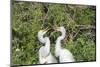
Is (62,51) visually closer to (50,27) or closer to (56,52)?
(56,52)

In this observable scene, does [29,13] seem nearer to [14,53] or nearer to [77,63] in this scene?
[14,53]

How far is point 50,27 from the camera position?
235 cm

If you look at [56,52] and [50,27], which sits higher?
[50,27]

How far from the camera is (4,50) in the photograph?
85.4 inches

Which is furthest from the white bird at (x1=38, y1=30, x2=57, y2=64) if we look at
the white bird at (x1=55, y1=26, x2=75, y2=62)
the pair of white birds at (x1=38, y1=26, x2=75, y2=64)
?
the white bird at (x1=55, y1=26, x2=75, y2=62)

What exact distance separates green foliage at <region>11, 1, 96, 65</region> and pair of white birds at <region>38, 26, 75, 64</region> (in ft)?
0.14

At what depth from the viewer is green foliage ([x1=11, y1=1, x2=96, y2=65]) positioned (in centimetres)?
221

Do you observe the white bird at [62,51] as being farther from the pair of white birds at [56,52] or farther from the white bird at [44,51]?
the white bird at [44,51]

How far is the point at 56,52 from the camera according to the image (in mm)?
2369

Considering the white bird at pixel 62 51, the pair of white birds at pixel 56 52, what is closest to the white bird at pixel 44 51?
the pair of white birds at pixel 56 52

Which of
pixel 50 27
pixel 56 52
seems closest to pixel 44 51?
pixel 56 52

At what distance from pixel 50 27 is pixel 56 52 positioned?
316mm

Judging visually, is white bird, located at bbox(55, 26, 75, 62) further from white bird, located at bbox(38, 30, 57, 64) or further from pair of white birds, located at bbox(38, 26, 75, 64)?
white bird, located at bbox(38, 30, 57, 64)

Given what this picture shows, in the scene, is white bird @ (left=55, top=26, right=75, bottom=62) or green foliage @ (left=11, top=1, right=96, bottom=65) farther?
white bird @ (left=55, top=26, right=75, bottom=62)
